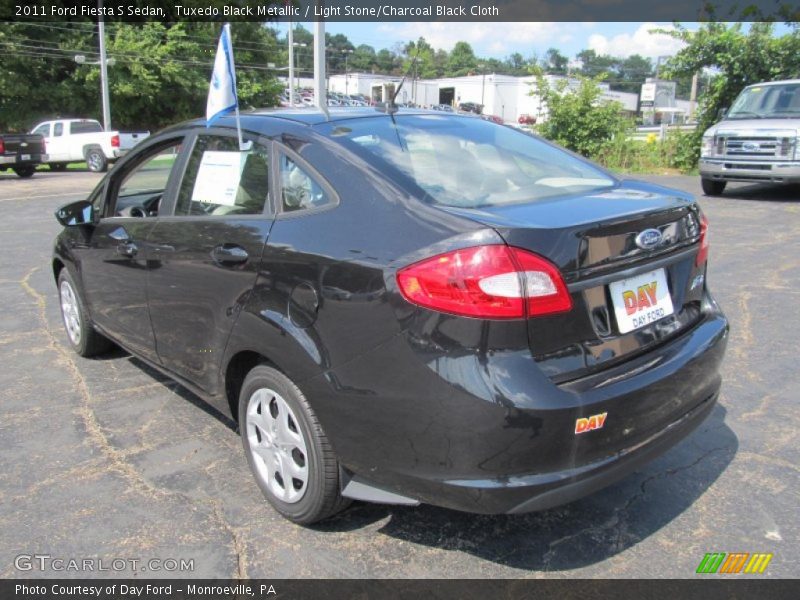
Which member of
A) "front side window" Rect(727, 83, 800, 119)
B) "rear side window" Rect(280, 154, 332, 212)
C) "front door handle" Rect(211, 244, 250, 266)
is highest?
"front side window" Rect(727, 83, 800, 119)

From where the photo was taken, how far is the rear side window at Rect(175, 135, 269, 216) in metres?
3.00

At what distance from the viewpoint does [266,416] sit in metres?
2.83

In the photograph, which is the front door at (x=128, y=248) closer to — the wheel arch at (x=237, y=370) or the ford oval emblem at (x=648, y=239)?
the wheel arch at (x=237, y=370)

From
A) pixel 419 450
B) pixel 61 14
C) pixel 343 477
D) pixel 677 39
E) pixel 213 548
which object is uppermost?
pixel 61 14

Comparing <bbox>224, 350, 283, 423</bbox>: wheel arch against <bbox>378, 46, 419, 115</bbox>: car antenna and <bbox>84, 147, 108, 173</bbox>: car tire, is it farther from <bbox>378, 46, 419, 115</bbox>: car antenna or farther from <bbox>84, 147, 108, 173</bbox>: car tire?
<bbox>84, 147, 108, 173</bbox>: car tire

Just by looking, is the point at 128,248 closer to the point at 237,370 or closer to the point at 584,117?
the point at 237,370

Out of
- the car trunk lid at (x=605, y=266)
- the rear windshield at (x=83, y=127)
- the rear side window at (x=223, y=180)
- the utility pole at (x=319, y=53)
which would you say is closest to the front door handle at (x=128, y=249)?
the rear side window at (x=223, y=180)

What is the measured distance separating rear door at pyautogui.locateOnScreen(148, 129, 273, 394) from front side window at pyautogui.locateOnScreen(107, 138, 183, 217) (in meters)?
0.36

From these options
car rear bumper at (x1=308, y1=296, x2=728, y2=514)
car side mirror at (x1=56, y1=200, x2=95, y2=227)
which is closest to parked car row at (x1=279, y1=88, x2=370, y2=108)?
car side mirror at (x1=56, y1=200, x2=95, y2=227)

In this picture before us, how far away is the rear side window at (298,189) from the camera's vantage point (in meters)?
2.68

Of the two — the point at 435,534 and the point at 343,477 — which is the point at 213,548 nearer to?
the point at 343,477

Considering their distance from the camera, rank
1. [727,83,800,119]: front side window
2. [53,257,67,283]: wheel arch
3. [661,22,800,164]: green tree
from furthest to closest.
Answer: [661,22,800,164]: green tree
[727,83,800,119]: front side window
[53,257,67,283]: wheel arch

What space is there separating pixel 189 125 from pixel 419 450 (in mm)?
2297
